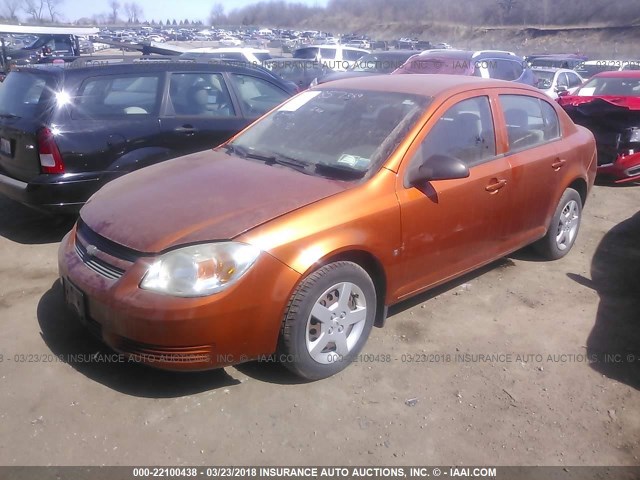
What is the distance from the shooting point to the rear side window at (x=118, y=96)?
489 centimetres

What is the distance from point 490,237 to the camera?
3990 mm

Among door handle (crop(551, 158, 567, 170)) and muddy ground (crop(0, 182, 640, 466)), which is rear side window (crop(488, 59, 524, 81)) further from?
muddy ground (crop(0, 182, 640, 466))

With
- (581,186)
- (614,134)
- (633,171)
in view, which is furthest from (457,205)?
(633,171)

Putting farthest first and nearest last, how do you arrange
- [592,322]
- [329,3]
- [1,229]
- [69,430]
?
1. [329,3]
2. [1,229]
3. [592,322]
4. [69,430]

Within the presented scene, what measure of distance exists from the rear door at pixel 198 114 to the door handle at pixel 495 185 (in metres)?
2.84

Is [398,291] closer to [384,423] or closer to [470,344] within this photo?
[470,344]

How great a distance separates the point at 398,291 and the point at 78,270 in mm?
1851

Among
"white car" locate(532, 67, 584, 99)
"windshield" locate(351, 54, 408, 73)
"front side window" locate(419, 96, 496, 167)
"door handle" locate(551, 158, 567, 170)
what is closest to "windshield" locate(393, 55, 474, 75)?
"white car" locate(532, 67, 584, 99)

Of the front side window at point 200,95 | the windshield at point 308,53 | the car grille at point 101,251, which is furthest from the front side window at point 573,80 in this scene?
the car grille at point 101,251

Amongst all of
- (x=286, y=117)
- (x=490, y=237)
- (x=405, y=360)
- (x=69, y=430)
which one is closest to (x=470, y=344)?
(x=405, y=360)

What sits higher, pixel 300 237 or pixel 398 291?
pixel 300 237

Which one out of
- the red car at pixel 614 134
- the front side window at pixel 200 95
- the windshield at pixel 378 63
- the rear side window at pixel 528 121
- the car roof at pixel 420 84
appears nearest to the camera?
the car roof at pixel 420 84

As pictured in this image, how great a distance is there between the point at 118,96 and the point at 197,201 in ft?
8.54

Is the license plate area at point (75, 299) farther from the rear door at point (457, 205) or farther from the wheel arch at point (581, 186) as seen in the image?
the wheel arch at point (581, 186)
